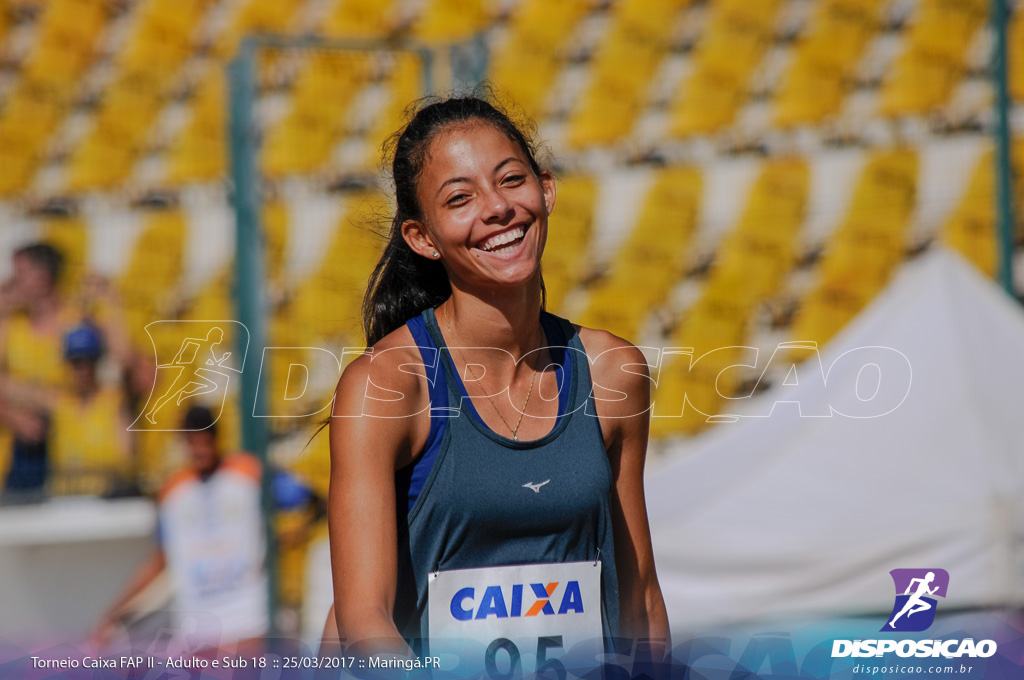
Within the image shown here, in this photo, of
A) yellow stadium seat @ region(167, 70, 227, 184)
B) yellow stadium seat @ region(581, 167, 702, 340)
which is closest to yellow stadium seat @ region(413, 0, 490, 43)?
yellow stadium seat @ region(167, 70, 227, 184)

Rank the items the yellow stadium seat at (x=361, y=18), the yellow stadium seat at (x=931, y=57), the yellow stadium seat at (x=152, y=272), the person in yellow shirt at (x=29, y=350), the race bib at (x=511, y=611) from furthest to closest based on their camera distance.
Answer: the yellow stadium seat at (x=361, y=18) → the yellow stadium seat at (x=931, y=57) → the yellow stadium seat at (x=152, y=272) → the person in yellow shirt at (x=29, y=350) → the race bib at (x=511, y=611)

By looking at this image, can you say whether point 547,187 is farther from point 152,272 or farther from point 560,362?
point 152,272

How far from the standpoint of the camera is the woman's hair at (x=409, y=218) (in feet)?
5.96

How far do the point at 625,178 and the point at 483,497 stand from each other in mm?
5197

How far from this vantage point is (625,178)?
6652 millimetres

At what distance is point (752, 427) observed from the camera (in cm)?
492

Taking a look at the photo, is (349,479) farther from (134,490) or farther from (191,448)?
(134,490)

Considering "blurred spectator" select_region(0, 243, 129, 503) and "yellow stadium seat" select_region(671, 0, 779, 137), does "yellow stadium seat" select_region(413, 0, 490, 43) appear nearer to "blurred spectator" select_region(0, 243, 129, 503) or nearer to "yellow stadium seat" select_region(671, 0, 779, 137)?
"yellow stadium seat" select_region(671, 0, 779, 137)

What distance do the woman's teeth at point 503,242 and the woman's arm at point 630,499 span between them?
0.82 ft

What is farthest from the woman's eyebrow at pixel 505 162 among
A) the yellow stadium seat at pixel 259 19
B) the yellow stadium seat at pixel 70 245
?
the yellow stadium seat at pixel 259 19

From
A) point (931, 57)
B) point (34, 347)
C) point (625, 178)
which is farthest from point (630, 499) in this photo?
point (931, 57)

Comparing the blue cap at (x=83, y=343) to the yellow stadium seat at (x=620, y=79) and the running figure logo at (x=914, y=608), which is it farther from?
the running figure logo at (x=914, y=608)

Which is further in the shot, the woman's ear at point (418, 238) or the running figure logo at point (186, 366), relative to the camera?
the running figure logo at point (186, 366)

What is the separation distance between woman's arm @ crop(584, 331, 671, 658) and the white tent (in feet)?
6.82
